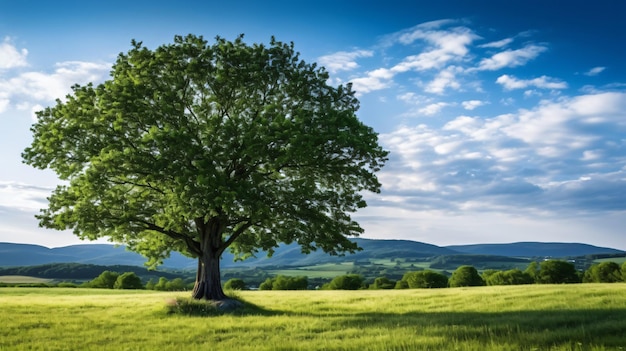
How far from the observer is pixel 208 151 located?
29.0 m

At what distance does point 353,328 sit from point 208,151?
46.5ft

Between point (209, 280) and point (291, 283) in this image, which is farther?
point (291, 283)

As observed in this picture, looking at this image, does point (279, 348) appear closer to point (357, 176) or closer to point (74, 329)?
point (74, 329)

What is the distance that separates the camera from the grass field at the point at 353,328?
1459 cm

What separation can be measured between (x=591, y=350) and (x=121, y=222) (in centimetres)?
2764

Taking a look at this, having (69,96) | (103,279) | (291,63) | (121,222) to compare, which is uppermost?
(291,63)

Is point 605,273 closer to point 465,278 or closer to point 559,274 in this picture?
point 559,274

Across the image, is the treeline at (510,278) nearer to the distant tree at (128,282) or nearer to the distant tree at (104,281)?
the distant tree at (128,282)

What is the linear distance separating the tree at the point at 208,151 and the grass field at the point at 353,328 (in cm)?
554

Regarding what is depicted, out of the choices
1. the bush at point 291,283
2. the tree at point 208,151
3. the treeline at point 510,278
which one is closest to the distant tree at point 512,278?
the treeline at point 510,278

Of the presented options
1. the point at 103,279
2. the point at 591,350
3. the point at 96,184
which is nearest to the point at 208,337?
the point at 591,350

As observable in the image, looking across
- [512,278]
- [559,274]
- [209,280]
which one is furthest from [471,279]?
[209,280]

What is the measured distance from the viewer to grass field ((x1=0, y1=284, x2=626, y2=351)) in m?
14.6

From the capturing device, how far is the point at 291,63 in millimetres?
33312
